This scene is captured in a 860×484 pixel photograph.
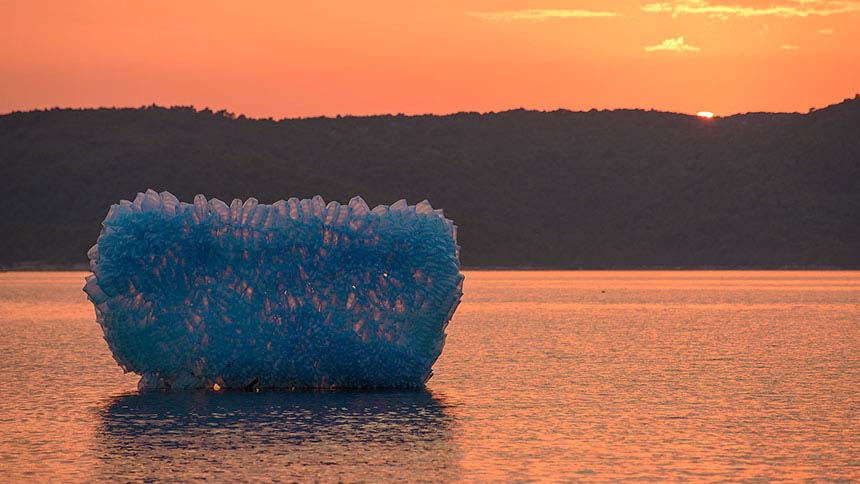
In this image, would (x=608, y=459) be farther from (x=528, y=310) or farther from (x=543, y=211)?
(x=543, y=211)

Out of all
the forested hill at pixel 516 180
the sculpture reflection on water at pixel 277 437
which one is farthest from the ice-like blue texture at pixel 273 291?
the forested hill at pixel 516 180

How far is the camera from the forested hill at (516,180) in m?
160

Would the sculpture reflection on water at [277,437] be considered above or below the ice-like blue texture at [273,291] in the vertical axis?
below

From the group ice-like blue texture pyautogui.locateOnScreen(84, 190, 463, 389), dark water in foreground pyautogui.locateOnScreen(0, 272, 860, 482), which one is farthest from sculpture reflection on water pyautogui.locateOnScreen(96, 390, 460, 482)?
ice-like blue texture pyautogui.locateOnScreen(84, 190, 463, 389)

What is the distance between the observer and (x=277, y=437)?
2364cm

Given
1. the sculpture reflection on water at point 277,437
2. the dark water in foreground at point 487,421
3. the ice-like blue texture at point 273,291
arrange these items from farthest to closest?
1. the ice-like blue texture at point 273,291
2. the dark water in foreground at point 487,421
3. the sculpture reflection on water at point 277,437

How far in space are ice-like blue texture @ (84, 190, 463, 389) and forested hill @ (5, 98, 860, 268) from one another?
121957 mm

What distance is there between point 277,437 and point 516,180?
163 meters

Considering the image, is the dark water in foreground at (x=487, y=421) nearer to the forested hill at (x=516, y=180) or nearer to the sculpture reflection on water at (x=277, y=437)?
the sculpture reflection on water at (x=277, y=437)

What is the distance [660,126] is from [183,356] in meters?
174

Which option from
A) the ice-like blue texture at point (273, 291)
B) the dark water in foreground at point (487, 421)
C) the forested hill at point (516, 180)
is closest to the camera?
the dark water in foreground at point (487, 421)

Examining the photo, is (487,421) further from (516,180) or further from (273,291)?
(516,180)

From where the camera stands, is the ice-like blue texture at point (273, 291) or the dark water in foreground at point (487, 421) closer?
the dark water in foreground at point (487, 421)

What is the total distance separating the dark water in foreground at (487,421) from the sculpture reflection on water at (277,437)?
0.05 meters
